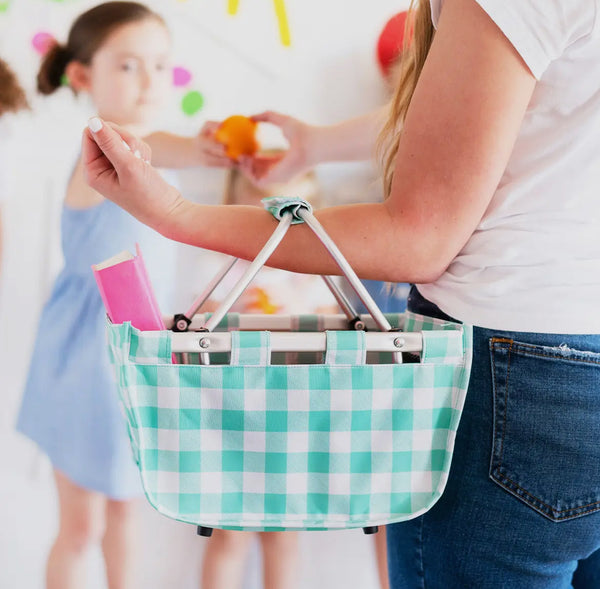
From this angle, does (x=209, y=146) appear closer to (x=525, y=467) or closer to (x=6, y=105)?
(x=6, y=105)

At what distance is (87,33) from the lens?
128 cm

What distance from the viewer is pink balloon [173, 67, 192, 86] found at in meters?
1.30

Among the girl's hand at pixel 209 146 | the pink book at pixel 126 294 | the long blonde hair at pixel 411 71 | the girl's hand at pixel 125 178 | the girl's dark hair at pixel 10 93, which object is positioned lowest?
the pink book at pixel 126 294

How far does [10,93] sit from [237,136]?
453mm

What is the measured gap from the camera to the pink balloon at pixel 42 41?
49.9 inches

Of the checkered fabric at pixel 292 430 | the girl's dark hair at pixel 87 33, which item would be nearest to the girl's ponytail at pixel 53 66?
the girl's dark hair at pixel 87 33

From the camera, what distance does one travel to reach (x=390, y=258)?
1.93 feet

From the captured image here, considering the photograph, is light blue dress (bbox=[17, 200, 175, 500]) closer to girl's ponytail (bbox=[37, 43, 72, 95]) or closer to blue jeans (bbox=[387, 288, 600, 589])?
girl's ponytail (bbox=[37, 43, 72, 95])

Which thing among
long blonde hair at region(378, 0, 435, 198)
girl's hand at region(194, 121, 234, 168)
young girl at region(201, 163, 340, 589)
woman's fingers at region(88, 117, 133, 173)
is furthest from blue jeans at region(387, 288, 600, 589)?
girl's hand at region(194, 121, 234, 168)

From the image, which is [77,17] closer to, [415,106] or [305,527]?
[415,106]

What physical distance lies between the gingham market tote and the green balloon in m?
0.80

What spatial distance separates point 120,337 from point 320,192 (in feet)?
2.72

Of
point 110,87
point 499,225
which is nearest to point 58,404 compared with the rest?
point 110,87

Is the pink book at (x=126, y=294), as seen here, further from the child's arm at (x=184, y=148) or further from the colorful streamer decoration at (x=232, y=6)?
the colorful streamer decoration at (x=232, y=6)
